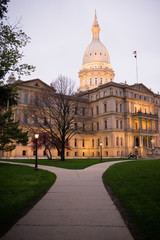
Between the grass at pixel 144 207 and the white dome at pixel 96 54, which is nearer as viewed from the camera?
the grass at pixel 144 207

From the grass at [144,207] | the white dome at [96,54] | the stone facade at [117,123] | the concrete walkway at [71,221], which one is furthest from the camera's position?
the white dome at [96,54]

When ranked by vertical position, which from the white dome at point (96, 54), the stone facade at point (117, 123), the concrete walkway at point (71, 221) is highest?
the white dome at point (96, 54)

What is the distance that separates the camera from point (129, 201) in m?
8.22

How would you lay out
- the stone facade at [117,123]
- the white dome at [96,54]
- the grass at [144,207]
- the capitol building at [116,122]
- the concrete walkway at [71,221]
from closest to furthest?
1. the concrete walkway at [71,221]
2. the grass at [144,207]
3. the capitol building at [116,122]
4. the stone facade at [117,123]
5. the white dome at [96,54]

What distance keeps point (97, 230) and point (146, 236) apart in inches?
46.5

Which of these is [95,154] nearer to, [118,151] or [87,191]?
[118,151]

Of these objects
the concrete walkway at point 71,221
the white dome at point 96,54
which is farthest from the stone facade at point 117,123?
the concrete walkway at point 71,221

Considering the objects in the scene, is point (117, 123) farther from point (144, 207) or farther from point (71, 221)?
point (71, 221)

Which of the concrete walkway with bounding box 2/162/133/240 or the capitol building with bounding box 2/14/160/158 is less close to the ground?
the capitol building with bounding box 2/14/160/158

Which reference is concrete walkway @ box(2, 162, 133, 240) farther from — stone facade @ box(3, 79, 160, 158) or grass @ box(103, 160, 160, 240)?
stone facade @ box(3, 79, 160, 158)

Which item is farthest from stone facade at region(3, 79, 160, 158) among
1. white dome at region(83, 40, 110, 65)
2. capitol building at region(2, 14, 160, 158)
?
white dome at region(83, 40, 110, 65)

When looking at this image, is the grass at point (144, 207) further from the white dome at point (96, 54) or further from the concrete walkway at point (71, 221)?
the white dome at point (96, 54)

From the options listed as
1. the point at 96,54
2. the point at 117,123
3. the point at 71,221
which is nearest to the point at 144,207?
the point at 71,221

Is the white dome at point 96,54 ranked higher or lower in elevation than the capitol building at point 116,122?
higher
